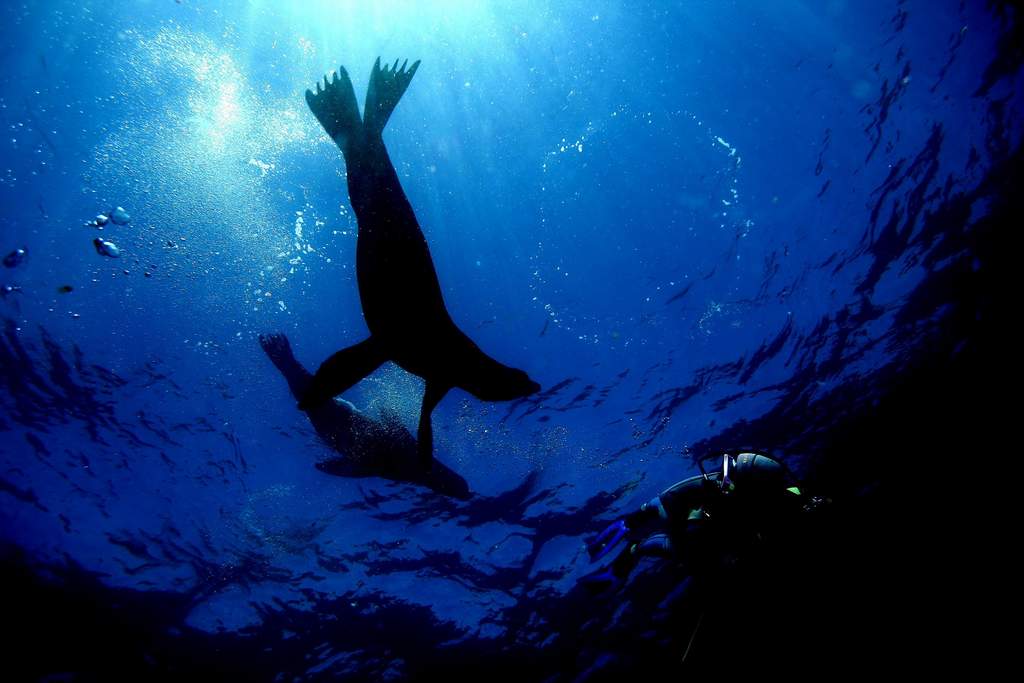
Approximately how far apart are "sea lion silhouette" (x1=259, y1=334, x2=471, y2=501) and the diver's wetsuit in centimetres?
609

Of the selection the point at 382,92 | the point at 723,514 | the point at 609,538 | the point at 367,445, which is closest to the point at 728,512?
the point at 723,514

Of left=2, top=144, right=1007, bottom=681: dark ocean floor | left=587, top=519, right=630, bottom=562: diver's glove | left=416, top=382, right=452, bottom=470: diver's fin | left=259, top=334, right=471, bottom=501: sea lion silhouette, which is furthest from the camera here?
left=2, top=144, right=1007, bottom=681: dark ocean floor

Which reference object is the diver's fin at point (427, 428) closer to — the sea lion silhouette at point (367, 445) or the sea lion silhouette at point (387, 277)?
the sea lion silhouette at point (387, 277)

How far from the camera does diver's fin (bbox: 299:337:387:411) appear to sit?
15.1ft

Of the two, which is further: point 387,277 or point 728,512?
point 728,512

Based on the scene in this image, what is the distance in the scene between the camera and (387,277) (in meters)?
4.59

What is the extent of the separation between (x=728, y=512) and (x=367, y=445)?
27.5 feet

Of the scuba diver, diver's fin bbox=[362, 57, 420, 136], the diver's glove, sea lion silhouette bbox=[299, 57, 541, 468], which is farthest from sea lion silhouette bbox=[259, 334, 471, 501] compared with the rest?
diver's fin bbox=[362, 57, 420, 136]

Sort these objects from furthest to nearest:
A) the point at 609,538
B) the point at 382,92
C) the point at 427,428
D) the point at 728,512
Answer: the point at 609,538 → the point at 728,512 → the point at 427,428 → the point at 382,92

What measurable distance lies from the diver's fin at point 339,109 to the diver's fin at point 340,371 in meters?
2.12

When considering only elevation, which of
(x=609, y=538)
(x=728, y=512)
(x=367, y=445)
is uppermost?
(x=367, y=445)

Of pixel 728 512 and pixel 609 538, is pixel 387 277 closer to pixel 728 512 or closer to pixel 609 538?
pixel 728 512

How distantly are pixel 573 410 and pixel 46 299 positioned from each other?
40.5 feet

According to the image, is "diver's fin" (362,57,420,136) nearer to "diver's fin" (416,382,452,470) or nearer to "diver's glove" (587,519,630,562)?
"diver's fin" (416,382,452,470)
